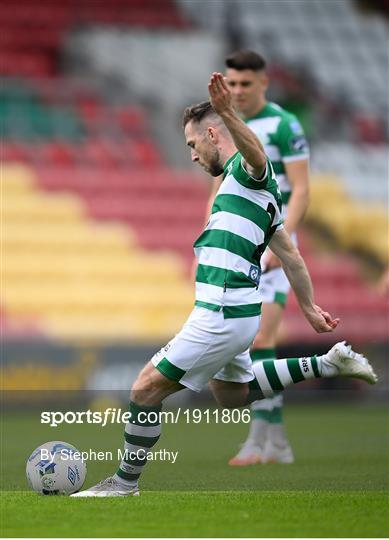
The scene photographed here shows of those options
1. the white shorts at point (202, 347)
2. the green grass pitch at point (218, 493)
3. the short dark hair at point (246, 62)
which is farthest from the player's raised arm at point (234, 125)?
the short dark hair at point (246, 62)

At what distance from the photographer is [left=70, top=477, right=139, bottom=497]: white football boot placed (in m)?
5.95

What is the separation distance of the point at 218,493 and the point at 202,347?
82 cm

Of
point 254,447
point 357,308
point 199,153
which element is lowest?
point 357,308

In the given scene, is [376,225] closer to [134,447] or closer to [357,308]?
[357,308]

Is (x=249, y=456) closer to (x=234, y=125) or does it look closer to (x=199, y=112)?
(x=199, y=112)

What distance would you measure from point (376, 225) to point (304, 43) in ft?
13.2

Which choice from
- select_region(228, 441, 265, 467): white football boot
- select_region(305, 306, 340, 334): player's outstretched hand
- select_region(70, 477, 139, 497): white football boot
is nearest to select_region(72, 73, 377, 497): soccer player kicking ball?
select_region(70, 477, 139, 497): white football boot

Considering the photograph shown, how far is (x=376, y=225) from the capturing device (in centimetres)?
1708

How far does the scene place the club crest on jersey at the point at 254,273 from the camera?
5925mm

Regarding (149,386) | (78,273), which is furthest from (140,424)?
(78,273)

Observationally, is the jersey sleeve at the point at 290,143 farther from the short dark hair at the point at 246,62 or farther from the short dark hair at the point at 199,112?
the short dark hair at the point at 199,112

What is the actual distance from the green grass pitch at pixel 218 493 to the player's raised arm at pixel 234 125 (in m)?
1.46

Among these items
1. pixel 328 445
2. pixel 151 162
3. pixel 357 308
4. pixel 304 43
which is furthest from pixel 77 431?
pixel 304 43

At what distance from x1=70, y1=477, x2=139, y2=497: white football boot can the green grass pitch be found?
10 cm
